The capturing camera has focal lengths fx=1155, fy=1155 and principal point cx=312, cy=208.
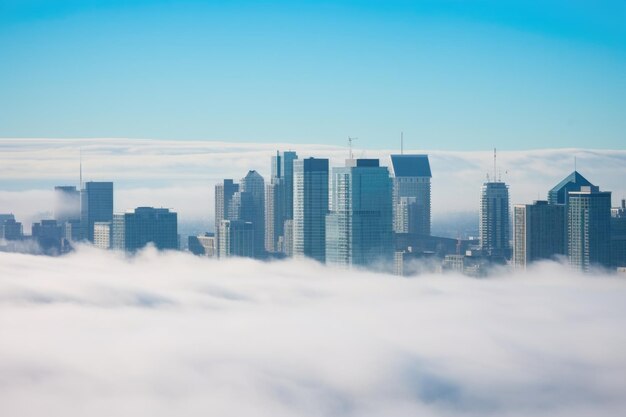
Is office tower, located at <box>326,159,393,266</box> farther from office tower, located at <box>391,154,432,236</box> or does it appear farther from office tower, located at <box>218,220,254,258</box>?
office tower, located at <box>218,220,254,258</box>

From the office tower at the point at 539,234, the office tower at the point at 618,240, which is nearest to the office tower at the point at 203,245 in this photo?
the office tower at the point at 539,234

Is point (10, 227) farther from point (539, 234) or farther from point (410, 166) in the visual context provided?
point (539, 234)

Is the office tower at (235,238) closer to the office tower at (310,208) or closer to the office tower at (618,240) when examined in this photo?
the office tower at (310,208)

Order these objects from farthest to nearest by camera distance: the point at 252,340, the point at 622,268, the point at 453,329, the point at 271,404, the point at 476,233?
the point at 476,233, the point at 622,268, the point at 453,329, the point at 252,340, the point at 271,404

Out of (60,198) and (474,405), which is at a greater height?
(60,198)

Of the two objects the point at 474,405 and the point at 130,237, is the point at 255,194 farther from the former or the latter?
the point at 474,405

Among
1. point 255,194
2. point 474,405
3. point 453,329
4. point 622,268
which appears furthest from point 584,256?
point 474,405

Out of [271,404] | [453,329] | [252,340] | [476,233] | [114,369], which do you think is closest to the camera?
[271,404]
